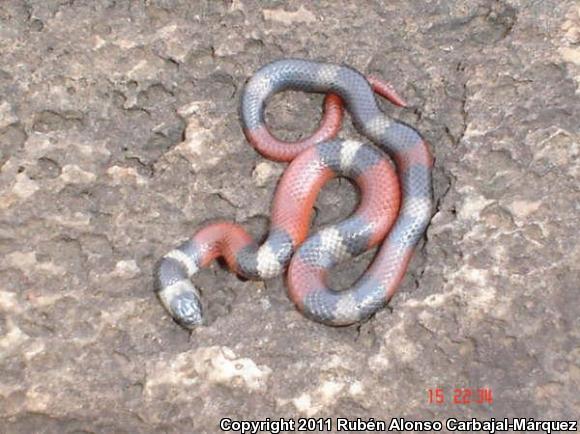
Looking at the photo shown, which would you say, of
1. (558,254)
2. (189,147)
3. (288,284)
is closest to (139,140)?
(189,147)

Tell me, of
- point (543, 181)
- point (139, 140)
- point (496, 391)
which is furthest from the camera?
point (139, 140)

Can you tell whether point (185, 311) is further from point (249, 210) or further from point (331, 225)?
point (331, 225)

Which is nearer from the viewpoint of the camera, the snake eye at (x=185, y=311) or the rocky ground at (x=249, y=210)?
the rocky ground at (x=249, y=210)

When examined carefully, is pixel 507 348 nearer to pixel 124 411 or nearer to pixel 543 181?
pixel 543 181
